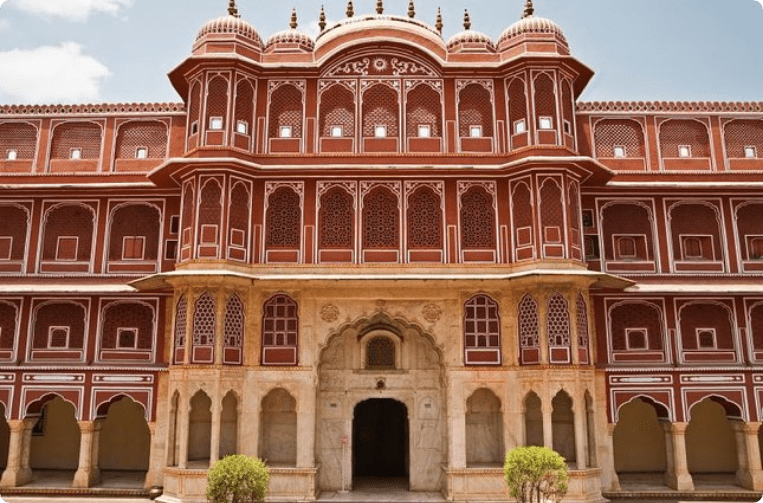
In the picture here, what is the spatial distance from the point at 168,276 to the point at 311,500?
7274 mm

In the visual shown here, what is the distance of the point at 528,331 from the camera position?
17.9m

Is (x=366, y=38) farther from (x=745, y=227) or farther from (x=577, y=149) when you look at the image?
(x=745, y=227)

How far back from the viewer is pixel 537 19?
20172 millimetres

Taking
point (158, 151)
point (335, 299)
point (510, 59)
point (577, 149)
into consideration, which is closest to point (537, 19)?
point (510, 59)

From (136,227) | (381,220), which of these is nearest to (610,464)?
(381,220)

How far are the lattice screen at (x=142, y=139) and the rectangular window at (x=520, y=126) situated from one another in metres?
11.3

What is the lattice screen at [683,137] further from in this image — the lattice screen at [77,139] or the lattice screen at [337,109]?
the lattice screen at [77,139]

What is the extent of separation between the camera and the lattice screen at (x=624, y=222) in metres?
20.3

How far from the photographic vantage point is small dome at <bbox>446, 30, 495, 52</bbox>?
20.6m

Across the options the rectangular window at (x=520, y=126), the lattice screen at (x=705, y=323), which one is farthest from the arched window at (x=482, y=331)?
the lattice screen at (x=705, y=323)

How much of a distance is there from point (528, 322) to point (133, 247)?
40.9 feet

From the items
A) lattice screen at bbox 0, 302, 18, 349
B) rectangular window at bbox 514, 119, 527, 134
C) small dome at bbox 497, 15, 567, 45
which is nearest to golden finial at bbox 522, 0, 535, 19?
small dome at bbox 497, 15, 567, 45

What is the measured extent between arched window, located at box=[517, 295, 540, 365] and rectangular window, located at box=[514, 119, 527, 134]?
16.6ft

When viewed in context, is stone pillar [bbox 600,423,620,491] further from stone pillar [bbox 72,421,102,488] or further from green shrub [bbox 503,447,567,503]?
stone pillar [bbox 72,421,102,488]
